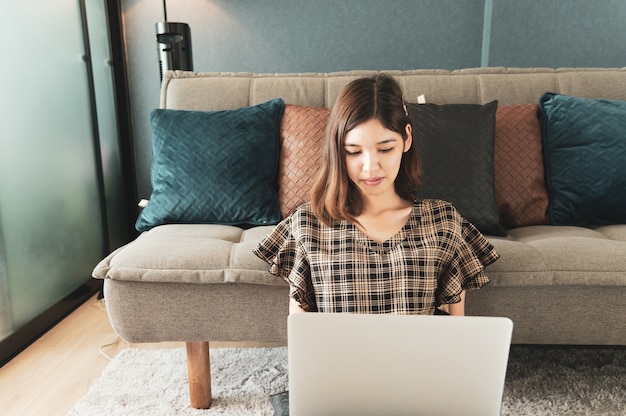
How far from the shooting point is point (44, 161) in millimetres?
1928

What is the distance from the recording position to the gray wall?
2.37m

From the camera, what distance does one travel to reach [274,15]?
2.47 m

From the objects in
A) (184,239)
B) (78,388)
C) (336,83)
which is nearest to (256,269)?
(184,239)

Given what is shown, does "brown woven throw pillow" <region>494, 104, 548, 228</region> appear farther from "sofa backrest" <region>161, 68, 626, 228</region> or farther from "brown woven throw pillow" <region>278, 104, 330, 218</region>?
"brown woven throw pillow" <region>278, 104, 330, 218</region>

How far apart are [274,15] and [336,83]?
87 centimetres

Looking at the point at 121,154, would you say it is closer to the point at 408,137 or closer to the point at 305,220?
the point at 305,220

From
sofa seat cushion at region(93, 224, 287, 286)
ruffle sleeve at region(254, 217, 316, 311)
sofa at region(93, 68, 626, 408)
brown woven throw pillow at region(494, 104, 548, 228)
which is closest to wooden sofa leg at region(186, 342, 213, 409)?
sofa at region(93, 68, 626, 408)

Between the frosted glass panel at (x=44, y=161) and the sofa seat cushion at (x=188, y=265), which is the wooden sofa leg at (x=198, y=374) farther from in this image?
the frosted glass panel at (x=44, y=161)

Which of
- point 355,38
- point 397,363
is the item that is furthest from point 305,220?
point 355,38

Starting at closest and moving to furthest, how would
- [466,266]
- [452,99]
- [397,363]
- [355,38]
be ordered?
[397,363], [466,266], [452,99], [355,38]

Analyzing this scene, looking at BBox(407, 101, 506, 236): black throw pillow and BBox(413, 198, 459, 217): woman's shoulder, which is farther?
BBox(407, 101, 506, 236): black throw pillow

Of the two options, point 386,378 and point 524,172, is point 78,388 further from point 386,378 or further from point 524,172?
point 524,172

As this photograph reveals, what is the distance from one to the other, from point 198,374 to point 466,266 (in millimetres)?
760

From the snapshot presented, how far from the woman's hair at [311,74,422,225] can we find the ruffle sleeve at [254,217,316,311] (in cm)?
10
